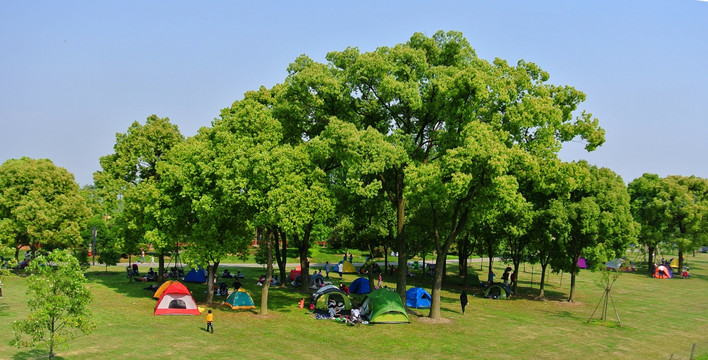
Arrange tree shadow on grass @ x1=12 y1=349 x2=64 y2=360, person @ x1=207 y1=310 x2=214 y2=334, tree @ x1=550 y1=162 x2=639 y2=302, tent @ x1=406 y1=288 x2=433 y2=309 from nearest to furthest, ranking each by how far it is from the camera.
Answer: tree shadow on grass @ x1=12 y1=349 x2=64 y2=360
person @ x1=207 y1=310 x2=214 y2=334
tent @ x1=406 y1=288 x2=433 y2=309
tree @ x1=550 y1=162 x2=639 y2=302

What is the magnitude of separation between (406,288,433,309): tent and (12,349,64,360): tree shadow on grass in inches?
839

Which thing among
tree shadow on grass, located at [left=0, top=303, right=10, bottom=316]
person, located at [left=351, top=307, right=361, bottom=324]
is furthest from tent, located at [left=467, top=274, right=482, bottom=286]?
tree shadow on grass, located at [left=0, top=303, right=10, bottom=316]

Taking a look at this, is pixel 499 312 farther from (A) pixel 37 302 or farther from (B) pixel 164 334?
(A) pixel 37 302

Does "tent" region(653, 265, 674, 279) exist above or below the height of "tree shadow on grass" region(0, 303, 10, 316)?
above

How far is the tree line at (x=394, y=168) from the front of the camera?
27969mm

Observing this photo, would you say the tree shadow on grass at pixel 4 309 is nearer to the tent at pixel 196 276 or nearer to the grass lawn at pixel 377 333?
the grass lawn at pixel 377 333

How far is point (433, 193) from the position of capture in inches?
1088

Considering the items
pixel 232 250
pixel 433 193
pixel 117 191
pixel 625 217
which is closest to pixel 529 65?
pixel 433 193

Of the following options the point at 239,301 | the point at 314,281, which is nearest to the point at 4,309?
the point at 239,301

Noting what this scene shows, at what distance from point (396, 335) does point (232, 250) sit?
38.1 ft

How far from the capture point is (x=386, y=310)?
94.6 ft

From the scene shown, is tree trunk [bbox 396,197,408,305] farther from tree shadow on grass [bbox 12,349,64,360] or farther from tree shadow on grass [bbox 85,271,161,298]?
tree shadow on grass [bbox 12,349,64,360]

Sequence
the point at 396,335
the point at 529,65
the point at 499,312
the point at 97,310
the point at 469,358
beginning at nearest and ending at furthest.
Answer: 1. the point at 469,358
2. the point at 396,335
3. the point at 97,310
4. the point at 529,65
5. the point at 499,312

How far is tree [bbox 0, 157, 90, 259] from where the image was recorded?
40.1 meters
